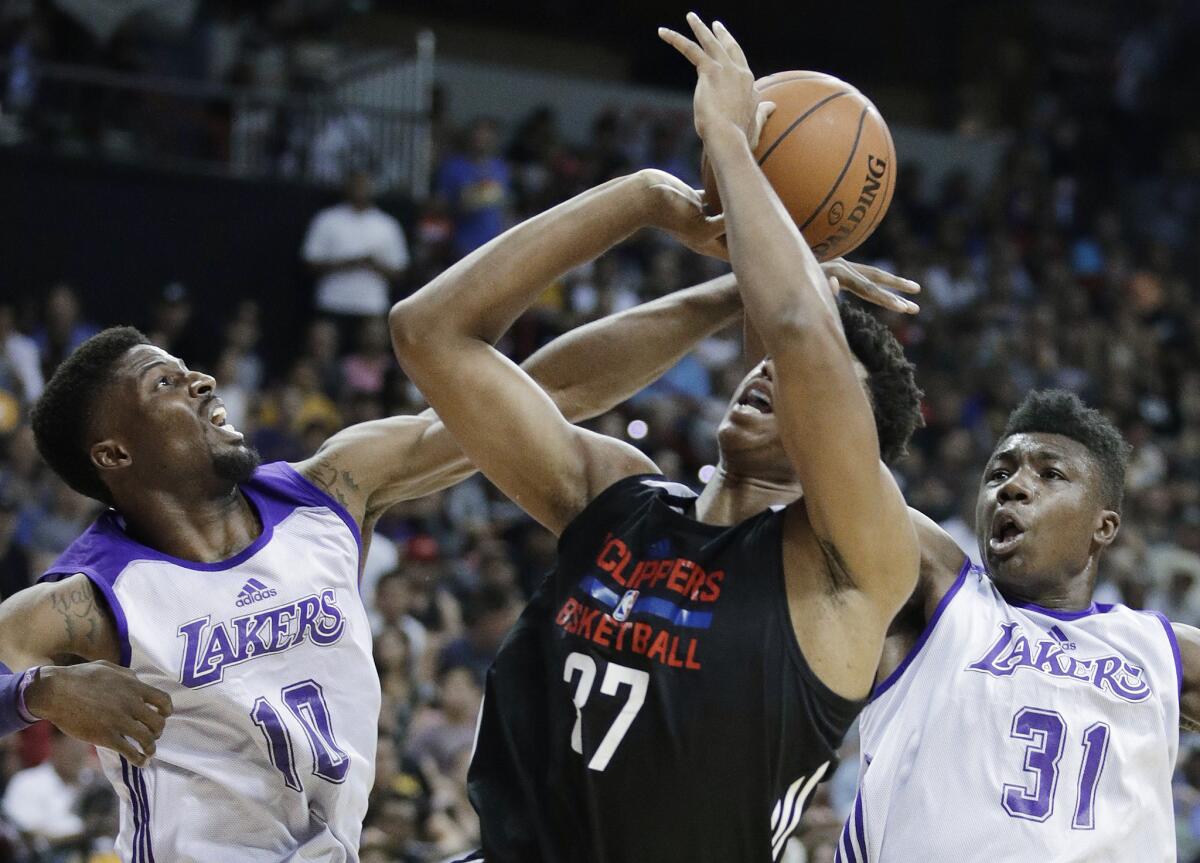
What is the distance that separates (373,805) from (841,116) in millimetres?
4693

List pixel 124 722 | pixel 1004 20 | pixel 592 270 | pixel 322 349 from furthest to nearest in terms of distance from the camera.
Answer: pixel 1004 20 → pixel 592 270 → pixel 322 349 → pixel 124 722

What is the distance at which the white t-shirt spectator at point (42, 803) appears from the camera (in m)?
7.12

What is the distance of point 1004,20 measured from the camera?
64.2 ft

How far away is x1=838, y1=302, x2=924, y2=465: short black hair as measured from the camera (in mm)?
3387

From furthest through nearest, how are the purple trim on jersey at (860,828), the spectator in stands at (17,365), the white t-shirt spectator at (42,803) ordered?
1. the spectator in stands at (17,365)
2. the white t-shirt spectator at (42,803)
3. the purple trim on jersey at (860,828)

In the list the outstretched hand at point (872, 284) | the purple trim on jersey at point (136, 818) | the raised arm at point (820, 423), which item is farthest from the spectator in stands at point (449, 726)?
the raised arm at point (820, 423)

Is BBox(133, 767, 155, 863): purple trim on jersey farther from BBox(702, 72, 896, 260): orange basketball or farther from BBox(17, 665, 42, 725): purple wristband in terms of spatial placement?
BBox(702, 72, 896, 260): orange basketball

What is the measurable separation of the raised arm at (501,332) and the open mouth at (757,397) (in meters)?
0.35

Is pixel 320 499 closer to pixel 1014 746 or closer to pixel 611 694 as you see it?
pixel 611 694

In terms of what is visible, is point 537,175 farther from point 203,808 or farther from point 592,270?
point 203,808

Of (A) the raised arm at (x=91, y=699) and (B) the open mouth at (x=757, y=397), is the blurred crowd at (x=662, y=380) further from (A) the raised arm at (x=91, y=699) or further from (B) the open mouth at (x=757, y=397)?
(A) the raised arm at (x=91, y=699)

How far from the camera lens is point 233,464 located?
155 inches

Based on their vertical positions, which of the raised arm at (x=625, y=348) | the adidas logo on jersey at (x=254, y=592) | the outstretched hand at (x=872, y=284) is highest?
the outstretched hand at (x=872, y=284)

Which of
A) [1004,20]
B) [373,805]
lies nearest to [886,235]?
[1004,20]
